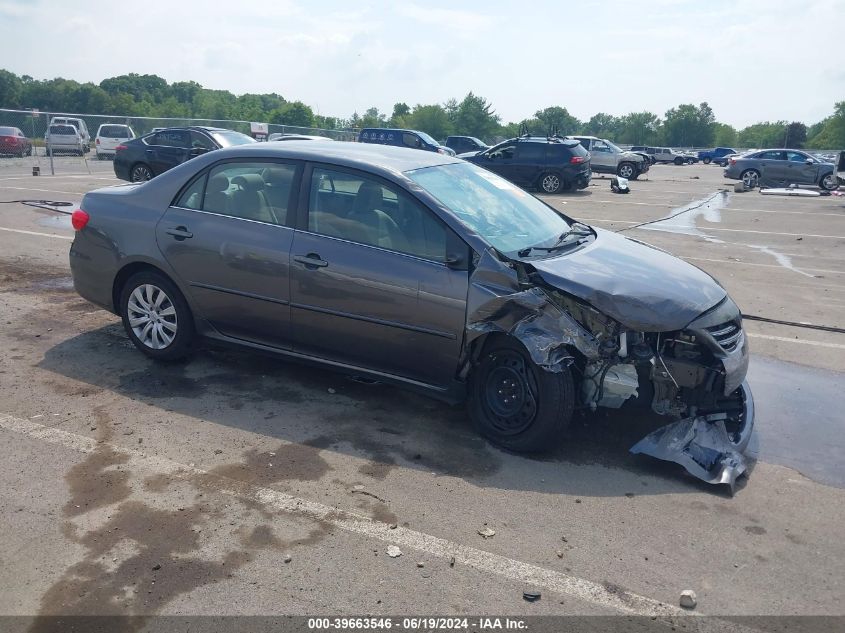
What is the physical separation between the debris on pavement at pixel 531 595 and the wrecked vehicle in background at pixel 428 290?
1310 mm

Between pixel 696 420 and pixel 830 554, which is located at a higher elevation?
pixel 696 420

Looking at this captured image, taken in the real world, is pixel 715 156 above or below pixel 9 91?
below

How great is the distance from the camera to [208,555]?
3.40 m

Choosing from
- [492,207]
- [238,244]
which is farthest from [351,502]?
[492,207]

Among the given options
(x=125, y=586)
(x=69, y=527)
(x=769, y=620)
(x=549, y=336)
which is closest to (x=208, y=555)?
(x=125, y=586)

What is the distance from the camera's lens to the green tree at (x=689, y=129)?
404ft

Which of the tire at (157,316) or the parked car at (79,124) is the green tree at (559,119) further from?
the tire at (157,316)

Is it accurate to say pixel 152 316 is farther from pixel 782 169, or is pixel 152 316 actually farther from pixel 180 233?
pixel 782 169

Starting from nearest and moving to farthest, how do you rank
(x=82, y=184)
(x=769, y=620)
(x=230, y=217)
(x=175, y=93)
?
(x=769, y=620)
(x=230, y=217)
(x=82, y=184)
(x=175, y=93)

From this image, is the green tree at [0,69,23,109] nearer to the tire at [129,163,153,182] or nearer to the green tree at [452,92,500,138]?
the green tree at [452,92,500,138]

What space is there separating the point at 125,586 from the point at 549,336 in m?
2.57

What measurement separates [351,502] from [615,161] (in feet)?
98.7

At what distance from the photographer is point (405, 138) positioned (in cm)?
2769

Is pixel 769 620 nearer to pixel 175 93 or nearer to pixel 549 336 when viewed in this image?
pixel 549 336
